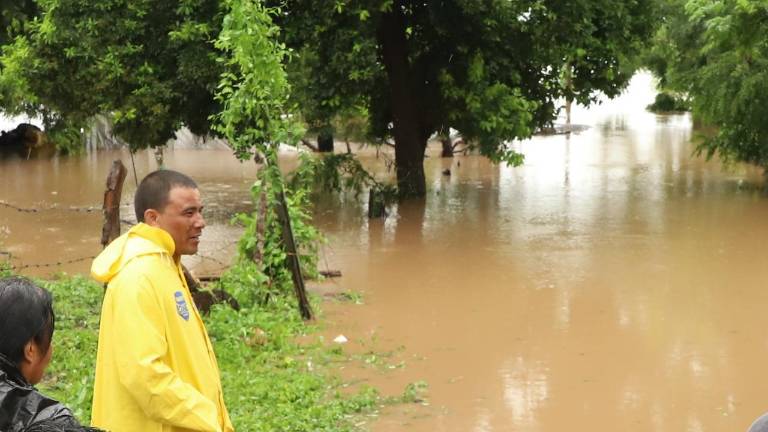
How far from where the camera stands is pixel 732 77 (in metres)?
20.2

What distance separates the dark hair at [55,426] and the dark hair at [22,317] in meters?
0.32

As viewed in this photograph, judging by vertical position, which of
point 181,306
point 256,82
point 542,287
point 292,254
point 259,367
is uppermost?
point 256,82

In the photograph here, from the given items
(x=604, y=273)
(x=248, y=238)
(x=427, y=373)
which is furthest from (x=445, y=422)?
(x=604, y=273)

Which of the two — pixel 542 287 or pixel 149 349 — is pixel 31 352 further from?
pixel 542 287

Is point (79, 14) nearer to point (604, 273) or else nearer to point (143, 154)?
point (604, 273)

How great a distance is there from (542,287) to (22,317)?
35.2 ft

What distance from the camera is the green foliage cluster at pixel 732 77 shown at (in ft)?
63.0

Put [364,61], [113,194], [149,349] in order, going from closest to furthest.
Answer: [149,349] → [113,194] → [364,61]

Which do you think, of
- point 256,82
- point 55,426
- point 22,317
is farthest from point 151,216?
point 256,82

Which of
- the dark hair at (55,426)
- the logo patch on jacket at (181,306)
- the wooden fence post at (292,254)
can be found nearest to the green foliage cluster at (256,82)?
the wooden fence post at (292,254)

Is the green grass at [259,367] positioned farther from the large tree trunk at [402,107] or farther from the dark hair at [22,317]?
the large tree trunk at [402,107]

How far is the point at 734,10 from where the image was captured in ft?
62.7

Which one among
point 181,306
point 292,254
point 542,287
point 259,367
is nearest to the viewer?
point 181,306

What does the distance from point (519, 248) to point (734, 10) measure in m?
6.68
